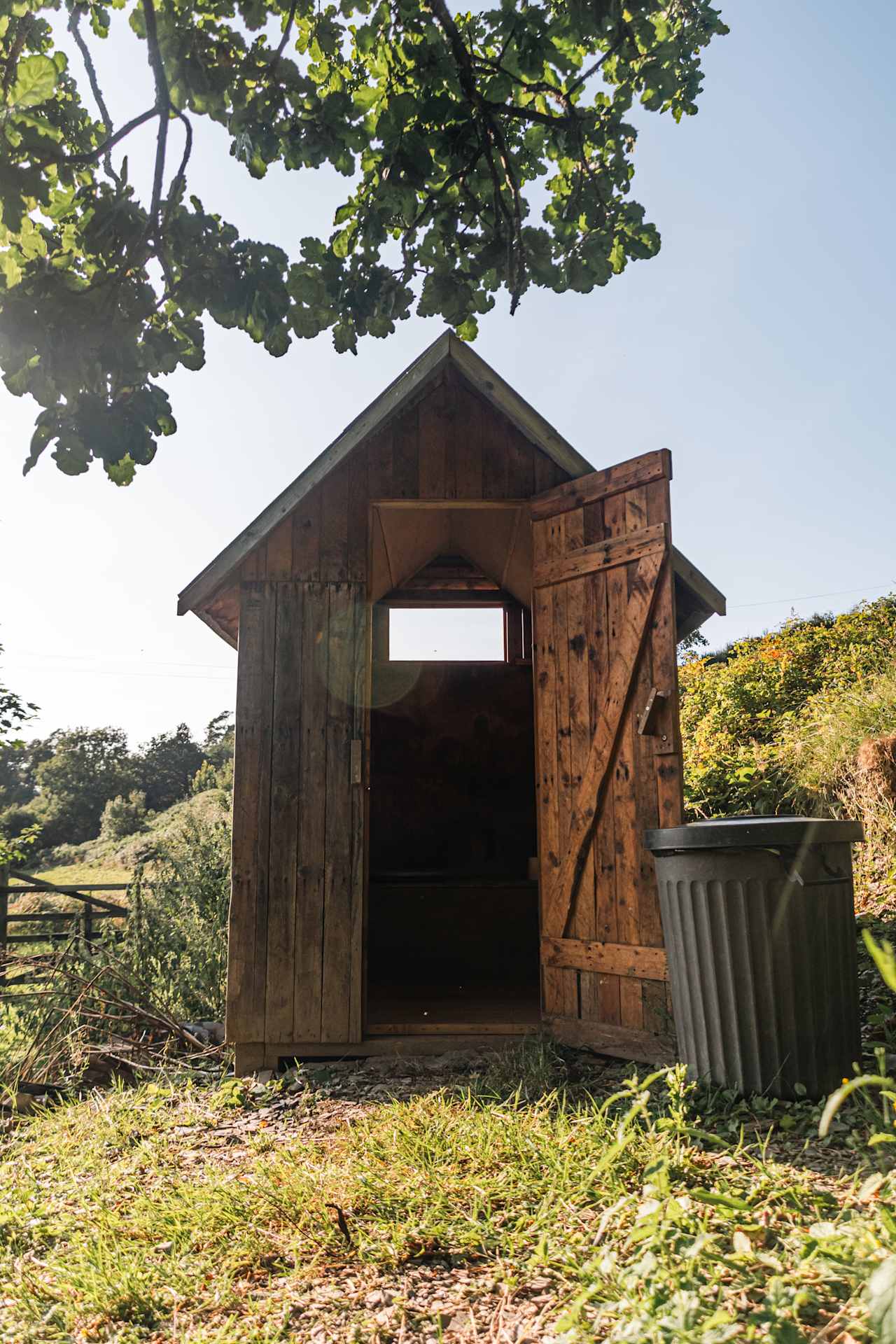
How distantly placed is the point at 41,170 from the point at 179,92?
0.53 meters

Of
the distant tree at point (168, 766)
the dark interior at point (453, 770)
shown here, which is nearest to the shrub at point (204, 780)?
the distant tree at point (168, 766)

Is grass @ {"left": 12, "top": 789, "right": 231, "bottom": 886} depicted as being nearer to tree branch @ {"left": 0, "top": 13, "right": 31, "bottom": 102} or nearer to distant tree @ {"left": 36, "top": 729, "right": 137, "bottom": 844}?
distant tree @ {"left": 36, "top": 729, "right": 137, "bottom": 844}

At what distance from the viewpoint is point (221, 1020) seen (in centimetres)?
607

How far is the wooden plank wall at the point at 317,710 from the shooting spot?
5.21 m

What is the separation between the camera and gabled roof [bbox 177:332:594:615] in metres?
5.41

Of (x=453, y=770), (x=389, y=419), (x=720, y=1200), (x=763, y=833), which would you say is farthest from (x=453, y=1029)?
(x=389, y=419)

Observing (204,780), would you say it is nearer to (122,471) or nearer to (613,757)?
(613,757)

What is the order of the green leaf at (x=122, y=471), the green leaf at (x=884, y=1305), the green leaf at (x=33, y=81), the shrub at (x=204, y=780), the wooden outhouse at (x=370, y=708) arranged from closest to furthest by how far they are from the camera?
the green leaf at (x=884, y=1305) < the green leaf at (x=33, y=81) < the green leaf at (x=122, y=471) < the wooden outhouse at (x=370, y=708) < the shrub at (x=204, y=780)

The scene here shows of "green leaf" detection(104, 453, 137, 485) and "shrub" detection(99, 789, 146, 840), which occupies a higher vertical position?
"green leaf" detection(104, 453, 137, 485)

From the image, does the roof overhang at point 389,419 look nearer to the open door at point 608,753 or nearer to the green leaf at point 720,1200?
the open door at point 608,753

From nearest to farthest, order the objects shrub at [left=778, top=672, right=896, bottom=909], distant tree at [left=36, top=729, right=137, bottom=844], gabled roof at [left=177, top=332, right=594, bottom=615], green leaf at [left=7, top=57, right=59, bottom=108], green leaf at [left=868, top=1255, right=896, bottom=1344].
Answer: green leaf at [left=868, top=1255, right=896, bottom=1344]
green leaf at [left=7, top=57, right=59, bottom=108]
gabled roof at [left=177, top=332, right=594, bottom=615]
shrub at [left=778, top=672, right=896, bottom=909]
distant tree at [left=36, top=729, right=137, bottom=844]

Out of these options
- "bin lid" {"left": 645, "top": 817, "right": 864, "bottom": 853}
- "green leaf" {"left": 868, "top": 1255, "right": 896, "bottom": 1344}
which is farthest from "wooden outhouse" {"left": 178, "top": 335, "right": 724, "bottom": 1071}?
"green leaf" {"left": 868, "top": 1255, "right": 896, "bottom": 1344}

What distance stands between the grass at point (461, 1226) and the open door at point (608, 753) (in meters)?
0.95

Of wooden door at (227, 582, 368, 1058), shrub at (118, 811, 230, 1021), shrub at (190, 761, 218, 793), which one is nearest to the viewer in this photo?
wooden door at (227, 582, 368, 1058)
